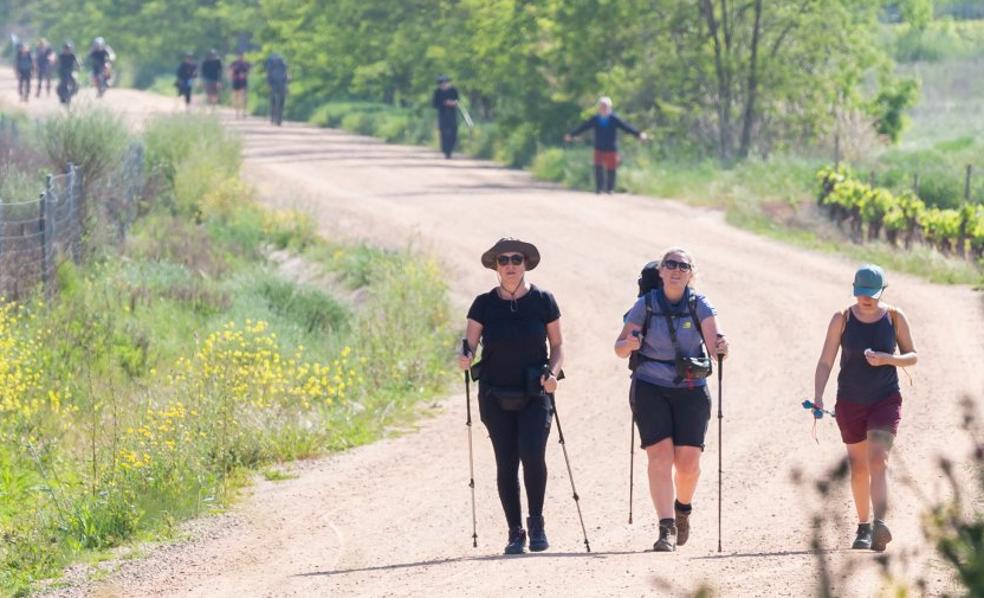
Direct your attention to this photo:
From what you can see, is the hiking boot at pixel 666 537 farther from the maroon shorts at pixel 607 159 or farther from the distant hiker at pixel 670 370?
the maroon shorts at pixel 607 159

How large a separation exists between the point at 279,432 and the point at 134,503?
2.69m

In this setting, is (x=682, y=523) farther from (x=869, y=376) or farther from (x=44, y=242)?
(x=44, y=242)

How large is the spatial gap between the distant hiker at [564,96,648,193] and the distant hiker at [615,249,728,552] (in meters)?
20.2

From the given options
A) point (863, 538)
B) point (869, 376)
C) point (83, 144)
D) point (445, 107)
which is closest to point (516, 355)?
point (869, 376)

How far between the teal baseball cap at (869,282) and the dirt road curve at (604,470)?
1.09 metres

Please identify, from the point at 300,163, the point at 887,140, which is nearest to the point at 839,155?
the point at 887,140

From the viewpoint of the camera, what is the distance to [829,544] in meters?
10.3

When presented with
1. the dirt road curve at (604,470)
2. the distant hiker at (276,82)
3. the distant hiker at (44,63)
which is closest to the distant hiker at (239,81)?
the distant hiker at (276,82)

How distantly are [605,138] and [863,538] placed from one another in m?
20.7

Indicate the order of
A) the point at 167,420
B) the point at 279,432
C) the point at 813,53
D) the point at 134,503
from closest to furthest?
the point at 134,503
the point at 167,420
the point at 279,432
the point at 813,53

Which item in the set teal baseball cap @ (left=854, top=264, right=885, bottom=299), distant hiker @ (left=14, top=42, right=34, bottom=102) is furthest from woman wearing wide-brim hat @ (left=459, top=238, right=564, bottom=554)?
distant hiker @ (left=14, top=42, right=34, bottom=102)

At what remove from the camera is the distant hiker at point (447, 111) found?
3812 cm

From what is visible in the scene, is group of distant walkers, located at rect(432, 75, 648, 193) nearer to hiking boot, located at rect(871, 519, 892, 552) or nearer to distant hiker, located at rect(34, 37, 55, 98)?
hiking boot, located at rect(871, 519, 892, 552)

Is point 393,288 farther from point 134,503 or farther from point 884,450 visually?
point 884,450
